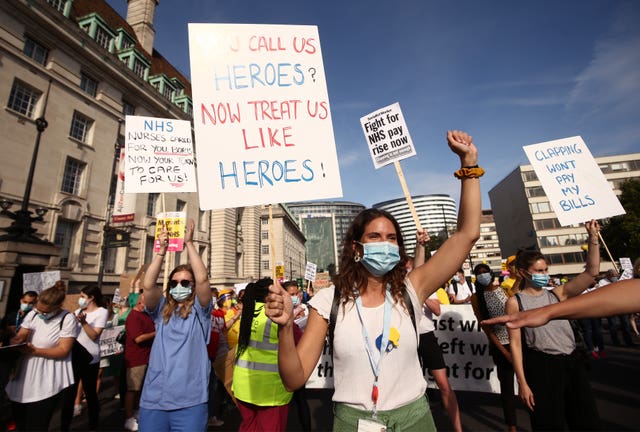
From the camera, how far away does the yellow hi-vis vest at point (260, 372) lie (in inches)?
124

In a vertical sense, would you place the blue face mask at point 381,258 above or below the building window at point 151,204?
below

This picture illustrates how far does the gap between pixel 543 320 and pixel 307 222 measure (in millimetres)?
133689

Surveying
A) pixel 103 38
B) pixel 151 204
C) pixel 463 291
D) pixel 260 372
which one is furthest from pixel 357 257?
pixel 103 38

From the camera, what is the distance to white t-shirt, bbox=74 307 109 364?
5.09 metres

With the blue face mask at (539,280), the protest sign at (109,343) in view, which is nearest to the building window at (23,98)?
the protest sign at (109,343)

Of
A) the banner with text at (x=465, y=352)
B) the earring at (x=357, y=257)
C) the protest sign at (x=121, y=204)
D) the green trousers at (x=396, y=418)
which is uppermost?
the protest sign at (x=121, y=204)

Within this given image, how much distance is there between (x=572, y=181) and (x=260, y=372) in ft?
17.7

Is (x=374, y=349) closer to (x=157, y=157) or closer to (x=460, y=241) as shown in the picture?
(x=460, y=241)

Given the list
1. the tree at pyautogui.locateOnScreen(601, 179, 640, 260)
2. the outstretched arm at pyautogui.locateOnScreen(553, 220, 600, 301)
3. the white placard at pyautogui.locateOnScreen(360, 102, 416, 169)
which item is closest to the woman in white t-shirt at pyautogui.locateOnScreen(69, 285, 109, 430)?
the white placard at pyautogui.locateOnScreen(360, 102, 416, 169)

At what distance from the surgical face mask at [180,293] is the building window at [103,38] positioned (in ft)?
90.8

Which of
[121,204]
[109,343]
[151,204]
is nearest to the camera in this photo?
[109,343]

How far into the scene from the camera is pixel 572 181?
197 inches

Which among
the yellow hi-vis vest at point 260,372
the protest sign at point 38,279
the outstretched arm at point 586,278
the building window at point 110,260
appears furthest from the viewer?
the building window at point 110,260

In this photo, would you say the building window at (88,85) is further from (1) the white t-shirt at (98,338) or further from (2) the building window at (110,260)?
(1) the white t-shirt at (98,338)
